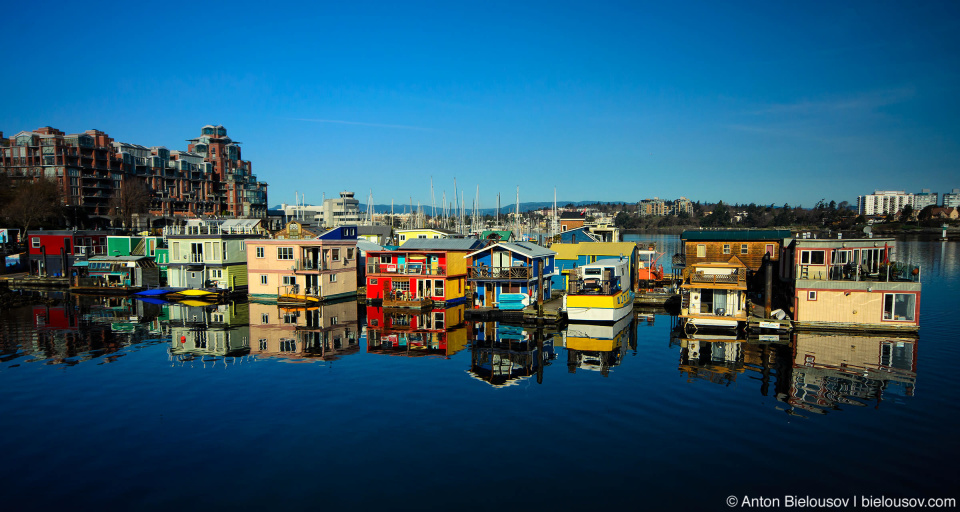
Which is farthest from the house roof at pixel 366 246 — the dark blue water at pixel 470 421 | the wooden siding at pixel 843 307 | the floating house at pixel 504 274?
the wooden siding at pixel 843 307

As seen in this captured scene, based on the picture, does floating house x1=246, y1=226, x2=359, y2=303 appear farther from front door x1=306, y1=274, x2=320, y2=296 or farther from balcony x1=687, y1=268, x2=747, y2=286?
balcony x1=687, y1=268, x2=747, y2=286

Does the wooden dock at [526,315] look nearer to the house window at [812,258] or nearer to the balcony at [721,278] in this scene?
the balcony at [721,278]

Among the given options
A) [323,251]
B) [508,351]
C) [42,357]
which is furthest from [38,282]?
[508,351]

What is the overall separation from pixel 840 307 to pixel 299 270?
38.8 meters

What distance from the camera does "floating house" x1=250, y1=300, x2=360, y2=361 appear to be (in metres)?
30.8

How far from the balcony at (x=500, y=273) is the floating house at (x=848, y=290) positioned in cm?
1714

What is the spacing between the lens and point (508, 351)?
101 feet

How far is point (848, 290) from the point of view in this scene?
34.0 meters

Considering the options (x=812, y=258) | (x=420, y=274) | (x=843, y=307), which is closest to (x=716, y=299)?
(x=812, y=258)

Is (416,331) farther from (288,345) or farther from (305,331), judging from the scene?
(288,345)

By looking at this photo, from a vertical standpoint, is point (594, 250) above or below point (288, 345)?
above

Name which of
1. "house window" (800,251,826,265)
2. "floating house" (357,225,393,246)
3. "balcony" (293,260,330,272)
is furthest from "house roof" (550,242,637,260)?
"floating house" (357,225,393,246)

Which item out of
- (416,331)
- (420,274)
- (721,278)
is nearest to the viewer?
(721,278)

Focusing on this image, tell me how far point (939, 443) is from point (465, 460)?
13944 mm
